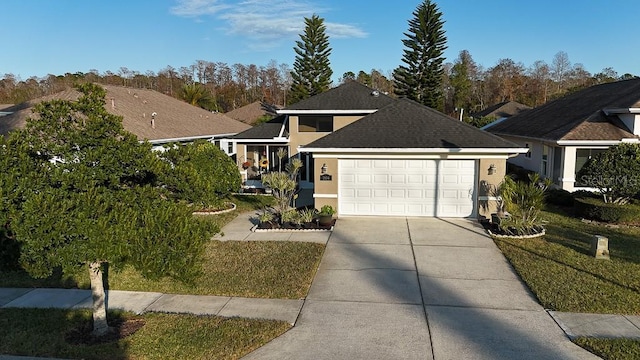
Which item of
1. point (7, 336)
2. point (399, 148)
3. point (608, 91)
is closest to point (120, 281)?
point (7, 336)

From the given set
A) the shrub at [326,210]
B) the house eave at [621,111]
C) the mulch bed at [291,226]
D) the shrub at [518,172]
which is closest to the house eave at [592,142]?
the house eave at [621,111]

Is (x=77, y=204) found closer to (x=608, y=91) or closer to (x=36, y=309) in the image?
(x=36, y=309)

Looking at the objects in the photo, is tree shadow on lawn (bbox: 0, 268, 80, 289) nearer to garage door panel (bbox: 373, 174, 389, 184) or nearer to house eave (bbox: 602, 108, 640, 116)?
garage door panel (bbox: 373, 174, 389, 184)

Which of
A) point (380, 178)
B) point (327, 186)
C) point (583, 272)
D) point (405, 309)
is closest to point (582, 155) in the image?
point (380, 178)

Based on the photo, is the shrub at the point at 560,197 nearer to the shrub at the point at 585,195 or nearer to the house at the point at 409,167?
the shrub at the point at 585,195

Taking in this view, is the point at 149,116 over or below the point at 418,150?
over

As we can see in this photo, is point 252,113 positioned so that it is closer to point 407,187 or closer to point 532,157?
point 532,157
